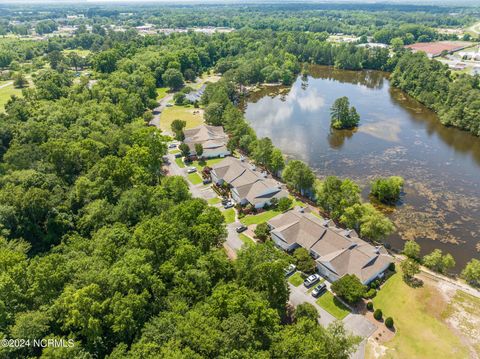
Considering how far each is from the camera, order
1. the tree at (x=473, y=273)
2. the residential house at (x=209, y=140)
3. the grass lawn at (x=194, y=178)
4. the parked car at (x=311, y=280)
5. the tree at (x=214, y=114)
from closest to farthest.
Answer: the tree at (x=473, y=273) < the parked car at (x=311, y=280) < the grass lawn at (x=194, y=178) < the residential house at (x=209, y=140) < the tree at (x=214, y=114)

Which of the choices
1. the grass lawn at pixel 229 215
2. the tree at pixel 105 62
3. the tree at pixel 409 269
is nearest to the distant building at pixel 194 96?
the tree at pixel 105 62

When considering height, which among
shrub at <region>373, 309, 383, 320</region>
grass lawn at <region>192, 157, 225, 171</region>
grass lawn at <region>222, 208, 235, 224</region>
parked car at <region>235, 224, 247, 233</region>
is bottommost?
grass lawn at <region>192, 157, 225, 171</region>

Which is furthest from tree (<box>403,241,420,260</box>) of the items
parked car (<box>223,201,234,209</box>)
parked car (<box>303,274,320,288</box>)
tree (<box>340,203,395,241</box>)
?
parked car (<box>223,201,234,209</box>)

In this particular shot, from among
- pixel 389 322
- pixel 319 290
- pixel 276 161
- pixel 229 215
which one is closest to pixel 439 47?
pixel 276 161

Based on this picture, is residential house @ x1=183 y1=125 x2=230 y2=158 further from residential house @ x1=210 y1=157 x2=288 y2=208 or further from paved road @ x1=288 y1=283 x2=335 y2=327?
paved road @ x1=288 y1=283 x2=335 y2=327

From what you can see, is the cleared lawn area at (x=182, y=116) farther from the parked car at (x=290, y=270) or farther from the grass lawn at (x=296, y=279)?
the grass lawn at (x=296, y=279)

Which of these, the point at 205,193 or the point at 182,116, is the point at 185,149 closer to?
the point at 205,193

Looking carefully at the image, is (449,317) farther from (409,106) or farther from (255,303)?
(409,106)
